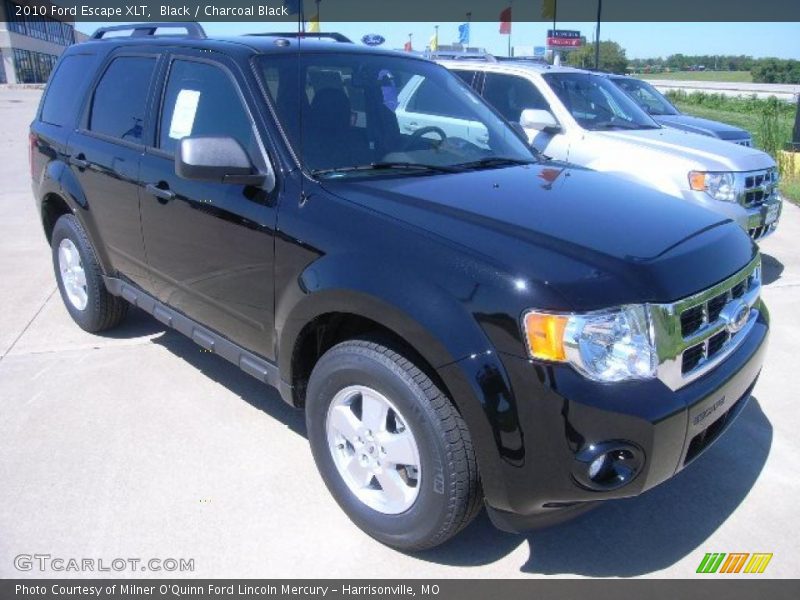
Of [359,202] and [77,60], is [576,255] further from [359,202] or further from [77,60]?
[77,60]

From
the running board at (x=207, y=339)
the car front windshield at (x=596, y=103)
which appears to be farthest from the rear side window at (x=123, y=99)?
the car front windshield at (x=596, y=103)

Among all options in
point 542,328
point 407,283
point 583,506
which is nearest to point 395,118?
point 407,283

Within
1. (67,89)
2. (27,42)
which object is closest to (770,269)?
(67,89)

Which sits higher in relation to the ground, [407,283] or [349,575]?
[407,283]

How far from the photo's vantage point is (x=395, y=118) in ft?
11.4

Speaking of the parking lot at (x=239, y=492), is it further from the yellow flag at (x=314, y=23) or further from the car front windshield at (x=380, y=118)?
the yellow flag at (x=314, y=23)

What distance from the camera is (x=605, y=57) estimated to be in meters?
80.2

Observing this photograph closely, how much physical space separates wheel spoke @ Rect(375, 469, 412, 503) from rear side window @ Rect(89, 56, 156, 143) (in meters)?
2.30

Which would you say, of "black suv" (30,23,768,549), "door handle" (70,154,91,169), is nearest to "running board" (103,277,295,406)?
"black suv" (30,23,768,549)

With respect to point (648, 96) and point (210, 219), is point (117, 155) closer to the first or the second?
point (210, 219)

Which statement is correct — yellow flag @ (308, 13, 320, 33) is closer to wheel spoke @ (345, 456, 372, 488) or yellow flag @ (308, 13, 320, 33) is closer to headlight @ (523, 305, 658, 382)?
wheel spoke @ (345, 456, 372, 488)
